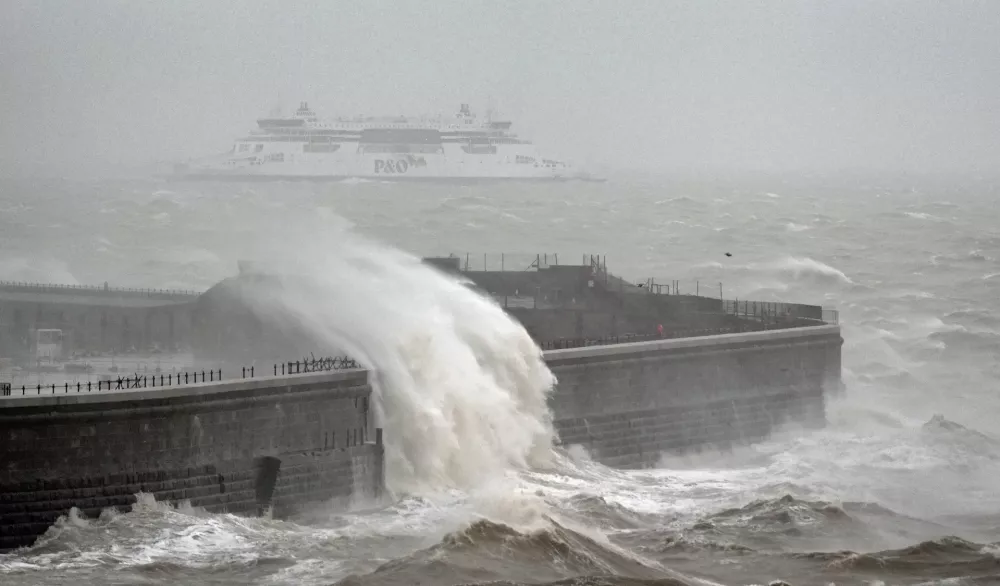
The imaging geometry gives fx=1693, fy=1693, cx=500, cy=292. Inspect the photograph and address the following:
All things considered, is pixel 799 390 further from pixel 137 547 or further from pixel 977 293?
pixel 977 293

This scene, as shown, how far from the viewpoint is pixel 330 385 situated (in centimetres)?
2727

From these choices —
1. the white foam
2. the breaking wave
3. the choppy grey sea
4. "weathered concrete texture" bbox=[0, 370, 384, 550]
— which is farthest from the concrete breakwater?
the white foam

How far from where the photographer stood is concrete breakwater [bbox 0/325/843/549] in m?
23.5

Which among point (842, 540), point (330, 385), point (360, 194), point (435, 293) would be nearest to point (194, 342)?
point (435, 293)

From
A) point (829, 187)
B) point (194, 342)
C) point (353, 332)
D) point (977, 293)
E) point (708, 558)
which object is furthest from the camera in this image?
point (829, 187)

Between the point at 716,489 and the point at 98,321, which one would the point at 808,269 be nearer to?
the point at 98,321

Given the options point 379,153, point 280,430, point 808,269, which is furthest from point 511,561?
point 379,153

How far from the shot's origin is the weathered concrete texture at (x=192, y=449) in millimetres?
23344

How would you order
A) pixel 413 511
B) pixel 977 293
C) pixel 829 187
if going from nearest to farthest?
pixel 413 511
pixel 977 293
pixel 829 187

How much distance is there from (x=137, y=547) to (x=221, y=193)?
109 meters

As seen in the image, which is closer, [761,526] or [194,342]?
[761,526]

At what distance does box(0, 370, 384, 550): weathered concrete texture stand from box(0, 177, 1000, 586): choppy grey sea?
371mm

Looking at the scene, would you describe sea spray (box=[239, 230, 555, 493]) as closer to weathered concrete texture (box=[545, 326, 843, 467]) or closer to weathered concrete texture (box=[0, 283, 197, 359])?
weathered concrete texture (box=[545, 326, 843, 467])

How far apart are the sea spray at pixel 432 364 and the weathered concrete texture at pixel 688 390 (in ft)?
2.94
